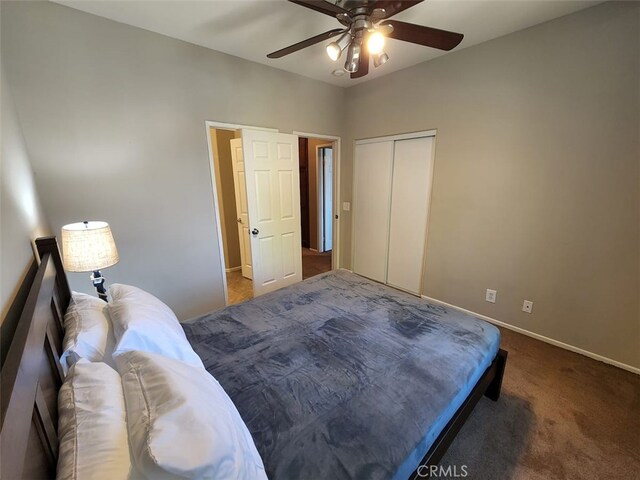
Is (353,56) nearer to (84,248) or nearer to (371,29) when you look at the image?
(371,29)

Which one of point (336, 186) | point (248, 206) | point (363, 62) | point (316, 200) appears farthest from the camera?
point (316, 200)

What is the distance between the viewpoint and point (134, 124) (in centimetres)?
216

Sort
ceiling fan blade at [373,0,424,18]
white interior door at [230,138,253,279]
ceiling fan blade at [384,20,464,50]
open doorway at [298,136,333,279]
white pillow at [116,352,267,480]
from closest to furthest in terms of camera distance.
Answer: white pillow at [116,352,267,480]
ceiling fan blade at [373,0,424,18]
ceiling fan blade at [384,20,464,50]
white interior door at [230,138,253,279]
open doorway at [298,136,333,279]

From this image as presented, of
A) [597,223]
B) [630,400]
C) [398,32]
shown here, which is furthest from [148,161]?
[630,400]

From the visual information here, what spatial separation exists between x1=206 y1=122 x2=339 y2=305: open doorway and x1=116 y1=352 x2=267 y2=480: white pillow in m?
2.07

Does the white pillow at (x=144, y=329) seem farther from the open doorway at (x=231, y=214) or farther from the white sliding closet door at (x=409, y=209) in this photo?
the white sliding closet door at (x=409, y=209)

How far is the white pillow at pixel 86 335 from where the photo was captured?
0.99 meters

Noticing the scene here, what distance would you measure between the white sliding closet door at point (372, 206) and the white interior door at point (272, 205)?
90cm

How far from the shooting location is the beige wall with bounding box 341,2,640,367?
Result: 6.15 ft

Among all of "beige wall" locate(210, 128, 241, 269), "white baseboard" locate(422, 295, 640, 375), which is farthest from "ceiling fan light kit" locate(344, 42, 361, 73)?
"white baseboard" locate(422, 295, 640, 375)

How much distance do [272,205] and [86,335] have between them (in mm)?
2281

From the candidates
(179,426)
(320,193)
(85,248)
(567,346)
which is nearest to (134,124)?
(85,248)

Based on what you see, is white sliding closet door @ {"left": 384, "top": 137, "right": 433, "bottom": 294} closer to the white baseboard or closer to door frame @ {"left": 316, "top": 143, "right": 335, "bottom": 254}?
the white baseboard

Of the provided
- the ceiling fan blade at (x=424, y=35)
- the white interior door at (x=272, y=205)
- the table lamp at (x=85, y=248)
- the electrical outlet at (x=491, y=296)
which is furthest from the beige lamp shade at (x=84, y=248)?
the electrical outlet at (x=491, y=296)
